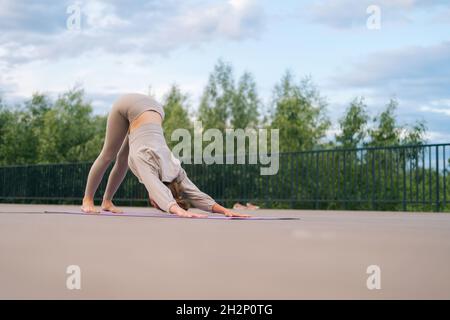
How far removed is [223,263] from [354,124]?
22.9 meters

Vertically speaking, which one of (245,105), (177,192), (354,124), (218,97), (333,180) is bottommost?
(177,192)

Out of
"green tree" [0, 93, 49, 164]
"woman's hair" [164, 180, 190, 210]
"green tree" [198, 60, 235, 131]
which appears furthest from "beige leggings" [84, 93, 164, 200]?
"green tree" [0, 93, 49, 164]

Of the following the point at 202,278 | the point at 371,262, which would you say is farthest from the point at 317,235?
the point at 202,278

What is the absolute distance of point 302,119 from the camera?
28.4m

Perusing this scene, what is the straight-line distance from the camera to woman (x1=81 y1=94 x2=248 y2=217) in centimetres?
571

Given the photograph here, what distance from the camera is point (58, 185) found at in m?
17.7

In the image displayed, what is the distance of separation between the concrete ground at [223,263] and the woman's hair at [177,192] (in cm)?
160

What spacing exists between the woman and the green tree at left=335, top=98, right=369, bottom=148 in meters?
18.8

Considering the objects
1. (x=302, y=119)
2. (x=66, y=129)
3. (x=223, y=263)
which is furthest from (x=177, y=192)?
(x=66, y=129)

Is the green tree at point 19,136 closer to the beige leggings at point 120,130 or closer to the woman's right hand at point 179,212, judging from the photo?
the beige leggings at point 120,130

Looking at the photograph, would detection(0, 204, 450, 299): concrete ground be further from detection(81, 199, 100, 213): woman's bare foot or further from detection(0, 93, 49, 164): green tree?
detection(0, 93, 49, 164): green tree

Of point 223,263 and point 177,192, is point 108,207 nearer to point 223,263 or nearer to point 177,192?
point 177,192

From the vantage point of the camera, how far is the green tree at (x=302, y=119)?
90.5ft
